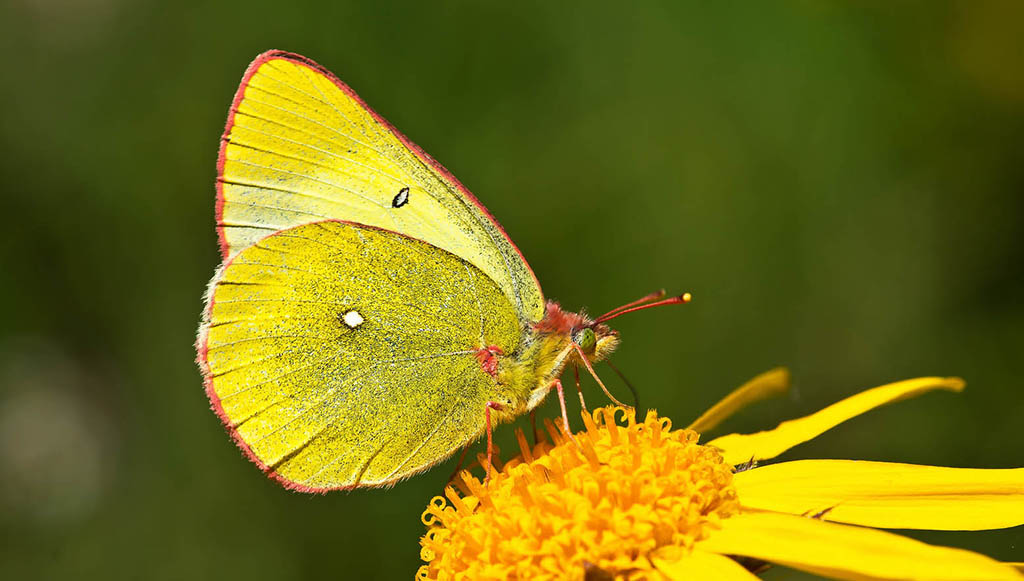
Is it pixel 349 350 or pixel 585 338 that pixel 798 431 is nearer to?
pixel 585 338

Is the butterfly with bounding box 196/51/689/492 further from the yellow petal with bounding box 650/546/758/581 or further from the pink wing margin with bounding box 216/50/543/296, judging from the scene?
the yellow petal with bounding box 650/546/758/581

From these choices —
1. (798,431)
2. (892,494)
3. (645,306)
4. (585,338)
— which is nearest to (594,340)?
(585,338)

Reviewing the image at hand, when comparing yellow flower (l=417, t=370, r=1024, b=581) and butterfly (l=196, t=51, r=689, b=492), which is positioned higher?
butterfly (l=196, t=51, r=689, b=492)

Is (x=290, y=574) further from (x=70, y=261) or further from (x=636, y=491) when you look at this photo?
(x=636, y=491)

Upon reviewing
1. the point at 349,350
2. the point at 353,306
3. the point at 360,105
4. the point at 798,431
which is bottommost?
the point at 798,431

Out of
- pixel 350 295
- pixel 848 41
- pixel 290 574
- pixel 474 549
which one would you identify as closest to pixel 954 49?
pixel 848 41

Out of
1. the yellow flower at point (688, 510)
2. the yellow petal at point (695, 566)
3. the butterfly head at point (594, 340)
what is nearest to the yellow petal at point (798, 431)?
the yellow flower at point (688, 510)

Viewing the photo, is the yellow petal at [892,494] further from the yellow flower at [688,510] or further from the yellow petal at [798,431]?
the yellow petal at [798,431]

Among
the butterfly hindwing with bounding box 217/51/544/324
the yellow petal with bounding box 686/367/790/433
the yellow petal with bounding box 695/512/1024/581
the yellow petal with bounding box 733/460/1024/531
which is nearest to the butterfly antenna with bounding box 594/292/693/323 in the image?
the butterfly hindwing with bounding box 217/51/544/324
